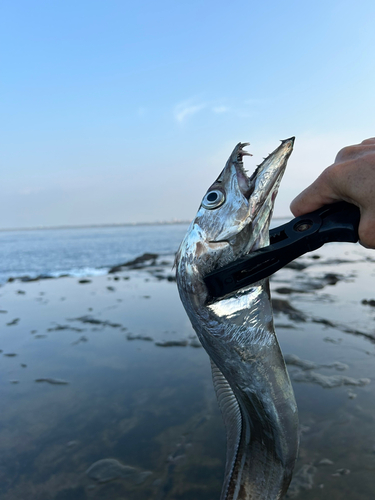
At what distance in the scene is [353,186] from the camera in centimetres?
119

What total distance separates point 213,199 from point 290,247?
16.6 inches

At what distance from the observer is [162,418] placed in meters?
3.60

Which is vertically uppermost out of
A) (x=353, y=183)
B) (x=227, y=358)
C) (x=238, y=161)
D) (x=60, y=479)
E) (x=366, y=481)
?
(x=238, y=161)

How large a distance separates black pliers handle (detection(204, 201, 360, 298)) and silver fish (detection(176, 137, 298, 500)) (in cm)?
8

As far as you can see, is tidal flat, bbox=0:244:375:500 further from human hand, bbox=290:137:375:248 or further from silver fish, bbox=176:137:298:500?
human hand, bbox=290:137:375:248

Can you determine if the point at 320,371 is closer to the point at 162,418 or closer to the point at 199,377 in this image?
the point at 199,377

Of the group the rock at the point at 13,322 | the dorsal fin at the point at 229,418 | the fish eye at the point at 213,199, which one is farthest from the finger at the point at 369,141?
the rock at the point at 13,322

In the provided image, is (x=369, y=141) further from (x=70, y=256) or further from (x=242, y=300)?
(x=70, y=256)

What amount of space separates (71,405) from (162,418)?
46.7 inches

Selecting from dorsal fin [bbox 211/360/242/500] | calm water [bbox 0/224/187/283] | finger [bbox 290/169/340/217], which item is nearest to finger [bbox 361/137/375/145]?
finger [bbox 290/169/340/217]

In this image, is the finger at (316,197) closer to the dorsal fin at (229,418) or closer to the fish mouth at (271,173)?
the fish mouth at (271,173)

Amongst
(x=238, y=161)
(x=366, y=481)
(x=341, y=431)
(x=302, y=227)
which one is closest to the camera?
(x=302, y=227)

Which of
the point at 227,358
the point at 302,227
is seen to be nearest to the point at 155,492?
the point at 227,358

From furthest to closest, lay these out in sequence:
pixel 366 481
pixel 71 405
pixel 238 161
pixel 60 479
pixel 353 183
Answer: pixel 71 405 → pixel 60 479 → pixel 366 481 → pixel 238 161 → pixel 353 183
